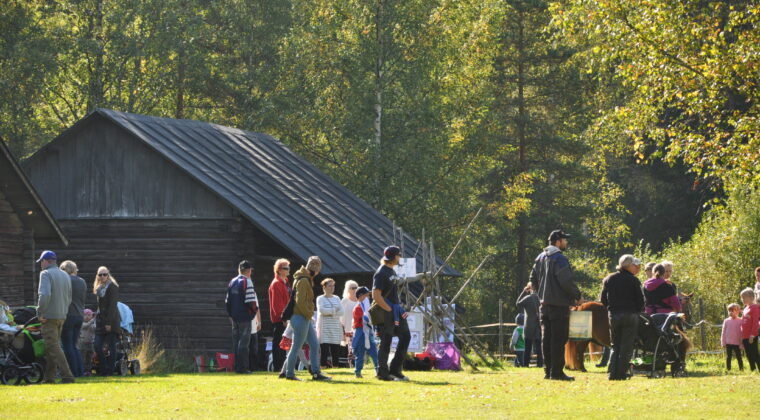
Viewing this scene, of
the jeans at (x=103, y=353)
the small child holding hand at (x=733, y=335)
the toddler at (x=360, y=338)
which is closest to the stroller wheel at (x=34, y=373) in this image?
the jeans at (x=103, y=353)

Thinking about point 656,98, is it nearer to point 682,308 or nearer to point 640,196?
point 682,308

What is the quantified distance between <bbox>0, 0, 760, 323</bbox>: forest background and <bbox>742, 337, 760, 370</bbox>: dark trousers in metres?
10.8

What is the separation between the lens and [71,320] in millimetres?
18109

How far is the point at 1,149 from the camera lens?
21.3 m

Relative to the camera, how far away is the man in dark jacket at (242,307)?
60.9 feet

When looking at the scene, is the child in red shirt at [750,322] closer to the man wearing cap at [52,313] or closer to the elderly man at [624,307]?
the elderly man at [624,307]

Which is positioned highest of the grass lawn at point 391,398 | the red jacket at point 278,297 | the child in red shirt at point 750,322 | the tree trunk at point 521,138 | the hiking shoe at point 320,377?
the tree trunk at point 521,138

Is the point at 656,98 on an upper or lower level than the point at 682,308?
upper

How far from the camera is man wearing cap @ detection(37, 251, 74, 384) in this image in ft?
52.6

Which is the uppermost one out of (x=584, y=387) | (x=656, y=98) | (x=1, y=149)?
(x=656, y=98)

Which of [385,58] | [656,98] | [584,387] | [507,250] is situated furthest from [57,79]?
[584,387]

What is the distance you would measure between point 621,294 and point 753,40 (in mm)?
9299

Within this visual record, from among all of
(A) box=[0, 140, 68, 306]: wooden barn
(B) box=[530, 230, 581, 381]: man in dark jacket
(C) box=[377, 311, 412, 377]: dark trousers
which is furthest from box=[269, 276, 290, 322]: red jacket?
(A) box=[0, 140, 68, 306]: wooden barn

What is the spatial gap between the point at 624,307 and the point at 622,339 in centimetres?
41
